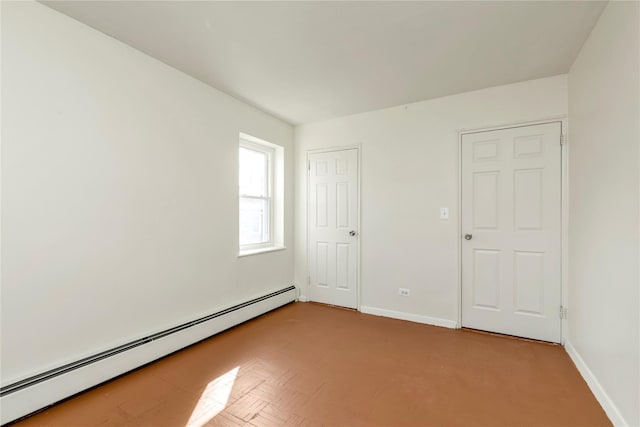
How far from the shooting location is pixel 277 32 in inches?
81.4

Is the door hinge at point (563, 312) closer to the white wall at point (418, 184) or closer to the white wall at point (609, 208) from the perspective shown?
the white wall at point (609, 208)

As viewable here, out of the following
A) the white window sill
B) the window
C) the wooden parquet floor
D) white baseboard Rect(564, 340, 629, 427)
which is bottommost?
the wooden parquet floor

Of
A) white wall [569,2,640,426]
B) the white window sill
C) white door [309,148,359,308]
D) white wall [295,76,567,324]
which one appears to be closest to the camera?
white wall [569,2,640,426]

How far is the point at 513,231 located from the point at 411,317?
1401 mm

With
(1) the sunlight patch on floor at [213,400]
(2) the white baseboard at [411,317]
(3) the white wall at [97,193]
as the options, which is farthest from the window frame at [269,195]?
(1) the sunlight patch on floor at [213,400]

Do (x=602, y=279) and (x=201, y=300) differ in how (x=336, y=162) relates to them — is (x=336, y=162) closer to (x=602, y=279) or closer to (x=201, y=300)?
(x=201, y=300)

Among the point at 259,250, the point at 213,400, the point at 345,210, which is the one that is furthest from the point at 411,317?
the point at 213,400

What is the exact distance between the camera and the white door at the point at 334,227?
3.75 meters

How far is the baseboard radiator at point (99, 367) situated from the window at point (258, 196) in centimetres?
90

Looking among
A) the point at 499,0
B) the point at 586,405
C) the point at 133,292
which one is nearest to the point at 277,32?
the point at 499,0

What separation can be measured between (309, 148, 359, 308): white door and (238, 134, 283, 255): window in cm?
48

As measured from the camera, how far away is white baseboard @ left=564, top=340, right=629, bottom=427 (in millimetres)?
1615

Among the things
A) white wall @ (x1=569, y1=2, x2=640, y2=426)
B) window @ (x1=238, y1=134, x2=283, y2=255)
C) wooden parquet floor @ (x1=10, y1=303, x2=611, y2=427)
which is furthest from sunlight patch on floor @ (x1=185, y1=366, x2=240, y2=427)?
white wall @ (x1=569, y1=2, x2=640, y2=426)

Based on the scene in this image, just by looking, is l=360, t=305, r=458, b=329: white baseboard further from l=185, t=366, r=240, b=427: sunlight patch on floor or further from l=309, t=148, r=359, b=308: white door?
l=185, t=366, r=240, b=427: sunlight patch on floor
